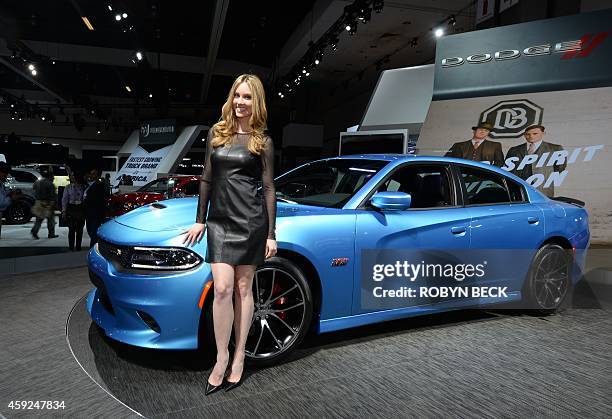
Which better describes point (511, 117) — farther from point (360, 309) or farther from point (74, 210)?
point (74, 210)

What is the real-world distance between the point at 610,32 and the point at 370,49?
9879 millimetres

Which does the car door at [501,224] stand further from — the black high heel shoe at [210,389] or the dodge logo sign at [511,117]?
the dodge logo sign at [511,117]

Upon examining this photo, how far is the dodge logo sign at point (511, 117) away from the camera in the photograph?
23.4 ft

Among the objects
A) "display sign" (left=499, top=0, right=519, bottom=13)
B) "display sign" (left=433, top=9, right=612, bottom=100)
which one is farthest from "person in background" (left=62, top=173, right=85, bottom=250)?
"display sign" (left=499, top=0, right=519, bottom=13)

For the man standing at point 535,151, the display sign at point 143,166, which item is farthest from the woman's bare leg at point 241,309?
the display sign at point 143,166

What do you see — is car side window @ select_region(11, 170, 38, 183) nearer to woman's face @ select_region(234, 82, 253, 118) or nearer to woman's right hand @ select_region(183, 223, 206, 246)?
woman's right hand @ select_region(183, 223, 206, 246)

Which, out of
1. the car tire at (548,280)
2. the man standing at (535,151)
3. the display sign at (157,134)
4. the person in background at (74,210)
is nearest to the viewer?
the car tire at (548,280)

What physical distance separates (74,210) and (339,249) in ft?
19.1

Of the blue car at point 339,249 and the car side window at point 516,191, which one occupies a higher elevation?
the car side window at point 516,191

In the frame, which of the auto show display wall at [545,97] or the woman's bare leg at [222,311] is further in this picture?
the auto show display wall at [545,97]

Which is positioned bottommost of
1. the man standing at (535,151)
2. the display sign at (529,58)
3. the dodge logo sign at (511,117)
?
the man standing at (535,151)

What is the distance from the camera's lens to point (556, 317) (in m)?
3.94

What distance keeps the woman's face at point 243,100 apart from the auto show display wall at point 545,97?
20.2 feet

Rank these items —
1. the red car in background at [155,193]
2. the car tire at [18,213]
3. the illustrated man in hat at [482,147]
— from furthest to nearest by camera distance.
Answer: the car tire at [18,213]
the red car in background at [155,193]
the illustrated man in hat at [482,147]
